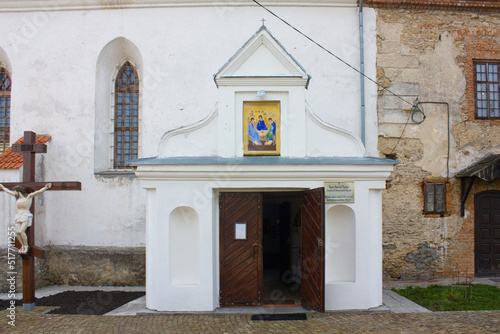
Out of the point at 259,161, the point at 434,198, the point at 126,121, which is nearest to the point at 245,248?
the point at 259,161

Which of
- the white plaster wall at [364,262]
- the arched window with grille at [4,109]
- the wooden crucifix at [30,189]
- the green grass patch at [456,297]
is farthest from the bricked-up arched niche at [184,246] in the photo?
the arched window with grille at [4,109]

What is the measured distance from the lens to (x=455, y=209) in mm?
11312

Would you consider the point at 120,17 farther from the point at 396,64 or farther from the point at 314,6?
the point at 396,64

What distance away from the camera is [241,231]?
8.19 metres

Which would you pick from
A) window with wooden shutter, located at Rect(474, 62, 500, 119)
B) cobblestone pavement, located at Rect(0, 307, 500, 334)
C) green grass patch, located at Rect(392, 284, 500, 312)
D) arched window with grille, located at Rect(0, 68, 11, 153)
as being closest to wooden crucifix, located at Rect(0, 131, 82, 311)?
cobblestone pavement, located at Rect(0, 307, 500, 334)

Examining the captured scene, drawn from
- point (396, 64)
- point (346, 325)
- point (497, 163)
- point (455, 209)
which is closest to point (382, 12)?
point (396, 64)

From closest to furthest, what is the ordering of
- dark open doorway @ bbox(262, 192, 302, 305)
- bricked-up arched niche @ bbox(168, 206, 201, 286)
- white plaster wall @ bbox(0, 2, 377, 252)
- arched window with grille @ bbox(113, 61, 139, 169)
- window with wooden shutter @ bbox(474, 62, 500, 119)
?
1. bricked-up arched niche @ bbox(168, 206, 201, 286)
2. dark open doorway @ bbox(262, 192, 302, 305)
3. white plaster wall @ bbox(0, 2, 377, 252)
4. window with wooden shutter @ bbox(474, 62, 500, 119)
5. arched window with grille @ bbox(113, 61, 139, 169)

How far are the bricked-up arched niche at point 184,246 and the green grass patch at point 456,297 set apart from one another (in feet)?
15.6

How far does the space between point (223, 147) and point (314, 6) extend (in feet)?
19.1

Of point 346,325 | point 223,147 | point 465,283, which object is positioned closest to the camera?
point 346,325

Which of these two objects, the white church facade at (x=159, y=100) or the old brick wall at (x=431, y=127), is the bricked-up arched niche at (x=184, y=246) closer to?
the white church facade at (x=159, y=100)

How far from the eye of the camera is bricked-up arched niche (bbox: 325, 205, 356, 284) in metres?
8.24

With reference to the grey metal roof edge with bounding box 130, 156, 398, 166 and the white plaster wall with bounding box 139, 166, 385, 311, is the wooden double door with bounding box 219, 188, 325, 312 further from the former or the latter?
the grey metal roof edge with bounding box 130, 156, 398, 166

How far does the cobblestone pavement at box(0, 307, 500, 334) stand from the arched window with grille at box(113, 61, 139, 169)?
5.16 metres
